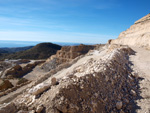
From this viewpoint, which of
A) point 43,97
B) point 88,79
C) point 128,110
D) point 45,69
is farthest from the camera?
point 45,69

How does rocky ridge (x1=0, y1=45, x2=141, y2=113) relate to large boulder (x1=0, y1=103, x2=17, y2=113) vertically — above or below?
above

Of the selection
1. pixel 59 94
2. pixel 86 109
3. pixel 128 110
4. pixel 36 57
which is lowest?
pixel 36 57

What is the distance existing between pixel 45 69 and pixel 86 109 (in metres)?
26.6

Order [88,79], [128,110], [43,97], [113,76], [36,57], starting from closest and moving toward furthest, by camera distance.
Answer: [43,97]
[128,110]
[88,79]
[113,76]
[36,57]

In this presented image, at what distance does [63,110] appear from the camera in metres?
2.50

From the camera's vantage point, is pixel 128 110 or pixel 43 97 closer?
pixel 43 97

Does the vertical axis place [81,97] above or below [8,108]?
above

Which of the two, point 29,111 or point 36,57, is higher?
point 29,111

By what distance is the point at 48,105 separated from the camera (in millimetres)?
2553

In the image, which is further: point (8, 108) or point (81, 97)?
point (81, 97)

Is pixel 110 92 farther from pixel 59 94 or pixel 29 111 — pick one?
pixel 29 111

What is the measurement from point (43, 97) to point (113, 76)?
265cm

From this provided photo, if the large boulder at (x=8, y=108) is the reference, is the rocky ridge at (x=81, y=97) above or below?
above

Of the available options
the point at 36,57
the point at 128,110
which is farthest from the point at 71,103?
the point at 36,57
